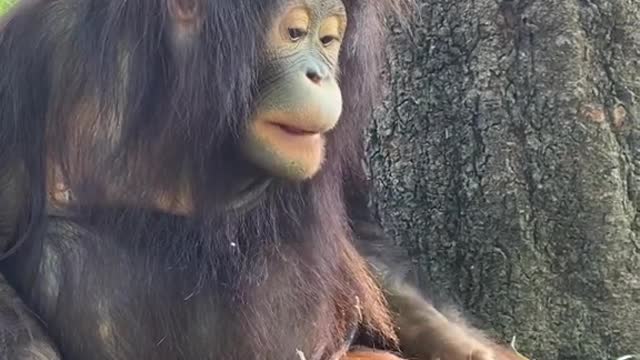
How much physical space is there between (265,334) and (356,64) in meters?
0.57

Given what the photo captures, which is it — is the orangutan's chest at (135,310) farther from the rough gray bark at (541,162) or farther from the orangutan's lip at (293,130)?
the rough gray bark at (541,162)

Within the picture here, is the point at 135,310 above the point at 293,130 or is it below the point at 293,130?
below

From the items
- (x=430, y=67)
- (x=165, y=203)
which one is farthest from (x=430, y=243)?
(x=165, y=203)

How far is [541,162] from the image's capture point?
266 centimetres

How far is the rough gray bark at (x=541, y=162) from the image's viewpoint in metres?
2.63

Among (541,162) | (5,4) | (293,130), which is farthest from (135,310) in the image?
(5,4)

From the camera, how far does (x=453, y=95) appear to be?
2752mm

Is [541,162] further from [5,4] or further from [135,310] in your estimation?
[5,4]

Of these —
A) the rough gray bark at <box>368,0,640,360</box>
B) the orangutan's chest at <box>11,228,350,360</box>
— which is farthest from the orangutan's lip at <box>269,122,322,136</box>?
the rough gray bark at <box>368,0,640,360</box>

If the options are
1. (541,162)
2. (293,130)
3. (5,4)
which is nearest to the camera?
(293,130)

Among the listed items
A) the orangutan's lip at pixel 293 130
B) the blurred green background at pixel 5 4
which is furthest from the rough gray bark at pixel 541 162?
the blurred green background at pixel 5 4

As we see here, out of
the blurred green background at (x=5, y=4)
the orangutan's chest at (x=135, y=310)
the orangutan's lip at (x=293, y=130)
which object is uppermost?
the blurred green background at (x=5, y=4)

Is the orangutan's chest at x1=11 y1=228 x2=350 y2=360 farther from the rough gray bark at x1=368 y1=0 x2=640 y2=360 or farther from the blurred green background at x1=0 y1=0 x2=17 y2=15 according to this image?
the blurred green background at x1=0 y1=0 x2=17 y2=15

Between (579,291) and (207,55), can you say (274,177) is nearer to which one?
(207,55)
